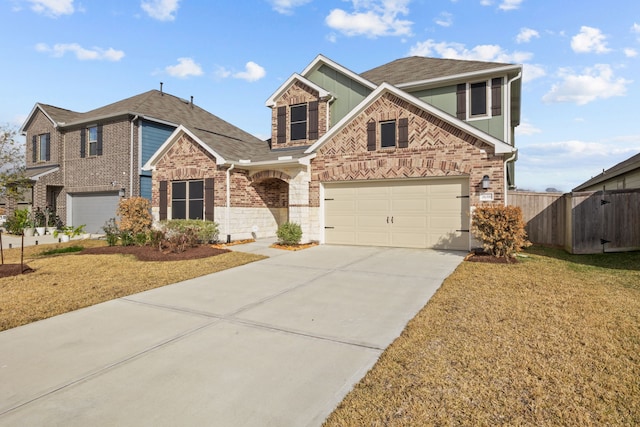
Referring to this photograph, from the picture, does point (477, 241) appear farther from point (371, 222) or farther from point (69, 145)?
point (69, 145)

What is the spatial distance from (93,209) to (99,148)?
3.59 m

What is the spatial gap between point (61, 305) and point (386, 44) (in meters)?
13.0

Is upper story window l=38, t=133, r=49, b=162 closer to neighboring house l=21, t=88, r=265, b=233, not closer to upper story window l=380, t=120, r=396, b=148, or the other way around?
neighboring house l=21, t=88, r=265, b=233

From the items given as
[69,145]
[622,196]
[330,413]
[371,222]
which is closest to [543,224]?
[622,196]

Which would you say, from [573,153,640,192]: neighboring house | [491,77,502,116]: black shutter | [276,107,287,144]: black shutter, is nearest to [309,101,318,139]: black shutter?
[276,107,287,144]: black shutter

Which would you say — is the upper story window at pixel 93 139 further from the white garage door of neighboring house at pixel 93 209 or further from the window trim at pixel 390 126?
the window trim at pixel 390 126

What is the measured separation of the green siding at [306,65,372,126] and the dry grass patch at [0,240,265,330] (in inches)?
333

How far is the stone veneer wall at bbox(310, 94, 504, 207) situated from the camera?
10281 millimetres

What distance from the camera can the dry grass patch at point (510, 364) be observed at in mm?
2568

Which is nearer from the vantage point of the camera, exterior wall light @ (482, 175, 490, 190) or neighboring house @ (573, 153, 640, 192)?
exterior wall light @ (482, 175, 490, 190)

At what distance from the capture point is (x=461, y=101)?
44.3ft

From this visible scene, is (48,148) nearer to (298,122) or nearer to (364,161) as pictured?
(298,122)

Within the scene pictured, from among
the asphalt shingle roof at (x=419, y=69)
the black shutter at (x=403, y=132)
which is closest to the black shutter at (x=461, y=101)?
the asphalt shingle roof at (x=419, y=69)

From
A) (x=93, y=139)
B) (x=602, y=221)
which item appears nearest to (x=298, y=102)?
(x=602, y=221)
